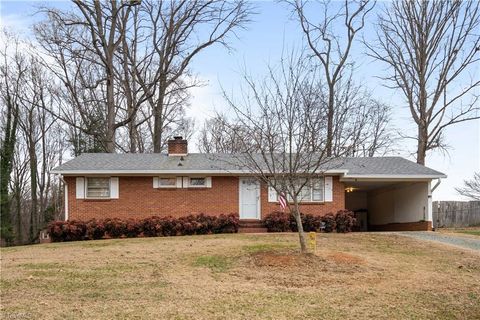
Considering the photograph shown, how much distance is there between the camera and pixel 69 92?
31891 mm

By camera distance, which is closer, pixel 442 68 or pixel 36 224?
pixel 442 68

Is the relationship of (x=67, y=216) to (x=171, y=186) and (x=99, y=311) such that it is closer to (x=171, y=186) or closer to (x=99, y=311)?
(x=171, y=186)

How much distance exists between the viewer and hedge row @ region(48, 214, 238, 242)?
730 inches

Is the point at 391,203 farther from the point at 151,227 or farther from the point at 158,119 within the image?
the point at 158,119

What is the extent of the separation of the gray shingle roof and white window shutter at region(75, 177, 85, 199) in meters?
0.50

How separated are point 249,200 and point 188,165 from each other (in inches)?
114

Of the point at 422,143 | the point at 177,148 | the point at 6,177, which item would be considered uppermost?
the point at 422,143

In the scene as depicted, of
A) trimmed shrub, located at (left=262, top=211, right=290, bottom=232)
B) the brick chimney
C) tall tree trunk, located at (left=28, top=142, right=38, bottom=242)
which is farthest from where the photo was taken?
tall tree trunk, located at (left=28, top=142, right=38, bottom=242)

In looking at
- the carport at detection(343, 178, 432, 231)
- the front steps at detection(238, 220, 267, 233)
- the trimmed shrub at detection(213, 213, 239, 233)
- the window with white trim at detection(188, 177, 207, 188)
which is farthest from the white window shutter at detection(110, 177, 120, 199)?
the carport at detection(343, 178, 432, 231)

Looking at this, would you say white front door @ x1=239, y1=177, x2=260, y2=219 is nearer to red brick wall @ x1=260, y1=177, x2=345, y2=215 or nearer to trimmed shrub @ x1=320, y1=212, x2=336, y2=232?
red brick wall @ x1=260, y1=177, x2=345, y2=215

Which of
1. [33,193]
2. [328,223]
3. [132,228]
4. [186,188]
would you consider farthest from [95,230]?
[33,193]

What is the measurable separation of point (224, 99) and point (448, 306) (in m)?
7.18

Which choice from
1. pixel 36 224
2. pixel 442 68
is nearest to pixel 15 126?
pixel 36 224

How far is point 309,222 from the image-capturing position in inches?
768
